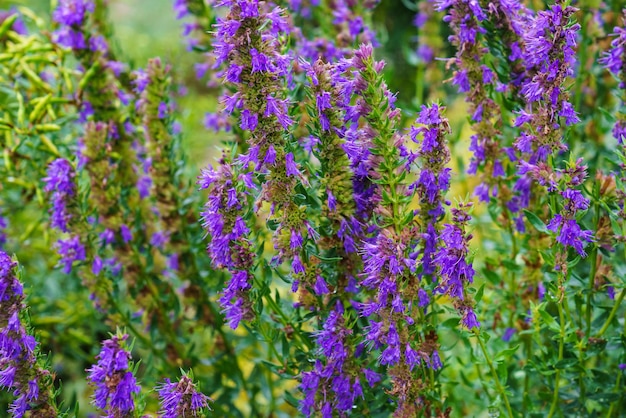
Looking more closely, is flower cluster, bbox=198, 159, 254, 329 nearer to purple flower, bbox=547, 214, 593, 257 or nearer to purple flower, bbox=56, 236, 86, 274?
purple flower, bbox=56, 236, 86, 274

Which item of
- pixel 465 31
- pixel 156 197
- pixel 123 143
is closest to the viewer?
pixel 465 31

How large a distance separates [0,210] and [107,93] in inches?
31.5

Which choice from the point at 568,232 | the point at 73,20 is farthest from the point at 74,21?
the point at 568,232

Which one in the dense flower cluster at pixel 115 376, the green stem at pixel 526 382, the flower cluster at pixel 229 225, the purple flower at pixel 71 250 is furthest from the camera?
the purple flower at pixel 71 250

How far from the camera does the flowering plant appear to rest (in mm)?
1612

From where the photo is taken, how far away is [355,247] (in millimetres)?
1743

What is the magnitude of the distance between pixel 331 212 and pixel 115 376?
2.13ft

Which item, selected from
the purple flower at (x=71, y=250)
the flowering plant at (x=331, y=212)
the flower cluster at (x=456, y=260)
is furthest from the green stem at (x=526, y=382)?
the purple flower at (x=71, y=250)

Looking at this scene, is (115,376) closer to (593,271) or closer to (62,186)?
(62,186)

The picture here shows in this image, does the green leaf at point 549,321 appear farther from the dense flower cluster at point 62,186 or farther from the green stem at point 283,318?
the dense flower cluster at point 62,186

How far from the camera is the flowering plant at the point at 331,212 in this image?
1.61 m

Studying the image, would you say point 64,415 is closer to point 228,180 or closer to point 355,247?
point 228,180

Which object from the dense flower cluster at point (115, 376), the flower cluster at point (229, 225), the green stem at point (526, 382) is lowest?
the green stem at point (526, 382)

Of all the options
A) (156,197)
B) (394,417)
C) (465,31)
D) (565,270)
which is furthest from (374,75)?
(156,197)
